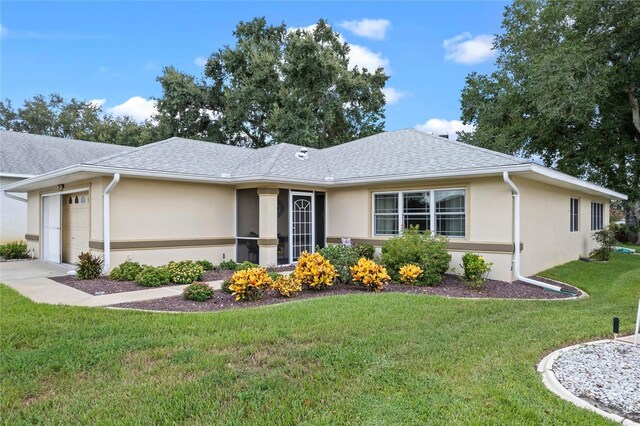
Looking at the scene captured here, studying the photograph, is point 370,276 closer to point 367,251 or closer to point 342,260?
point 342,260

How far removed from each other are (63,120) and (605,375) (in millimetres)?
44072

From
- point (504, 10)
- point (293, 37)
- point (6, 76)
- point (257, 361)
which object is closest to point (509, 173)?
point (257, 361)

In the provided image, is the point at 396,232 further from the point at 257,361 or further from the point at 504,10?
the point at 504,10

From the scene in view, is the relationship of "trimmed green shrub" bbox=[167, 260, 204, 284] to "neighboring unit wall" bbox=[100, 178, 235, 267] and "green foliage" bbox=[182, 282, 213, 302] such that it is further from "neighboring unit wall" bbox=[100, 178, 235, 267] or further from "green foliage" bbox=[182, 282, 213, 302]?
"green foliage" bbox=[182, 282, 213, 302]

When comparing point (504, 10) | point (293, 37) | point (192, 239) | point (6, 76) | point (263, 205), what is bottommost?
point (192, 239)

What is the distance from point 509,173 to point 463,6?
7.21m

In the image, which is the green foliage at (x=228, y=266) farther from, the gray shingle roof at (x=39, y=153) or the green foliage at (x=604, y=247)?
the green foliage at (x=604, y=247)

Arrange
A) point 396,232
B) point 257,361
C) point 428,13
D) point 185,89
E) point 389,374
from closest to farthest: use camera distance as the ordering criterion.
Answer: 1. point 389,374
2. point 257,361
3. point 396,232
4. point 428,13
5. point 185,89

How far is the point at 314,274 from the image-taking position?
333 inches

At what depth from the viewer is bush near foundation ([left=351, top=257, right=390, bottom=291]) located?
858 centimetres

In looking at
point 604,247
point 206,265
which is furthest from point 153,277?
point 604,247

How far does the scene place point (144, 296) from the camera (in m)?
8.02

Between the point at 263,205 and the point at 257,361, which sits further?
the point at 263,205

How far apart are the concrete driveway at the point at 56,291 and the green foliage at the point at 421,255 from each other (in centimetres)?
428
